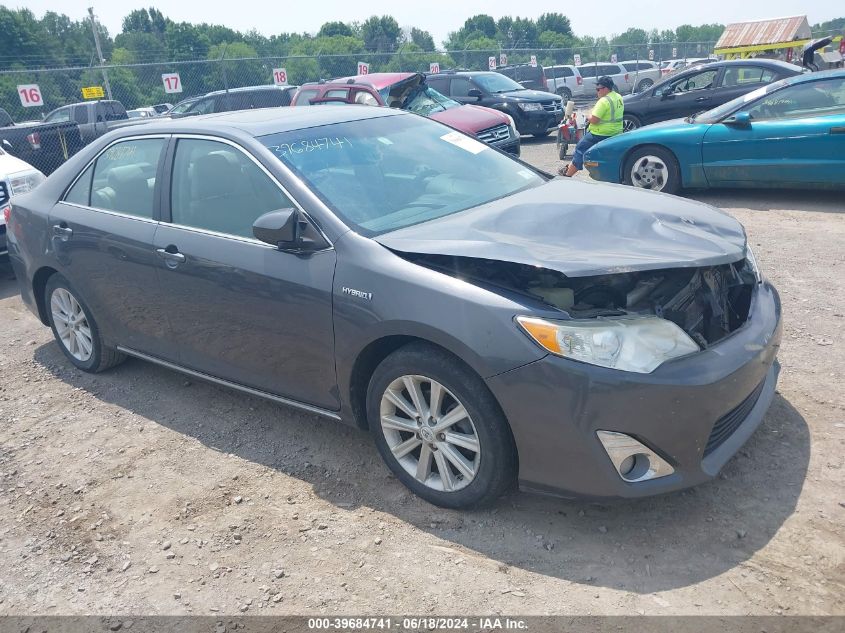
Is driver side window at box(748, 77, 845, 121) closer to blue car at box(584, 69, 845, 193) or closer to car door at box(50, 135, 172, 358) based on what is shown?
blue car at box(584, 69, 845, 193)

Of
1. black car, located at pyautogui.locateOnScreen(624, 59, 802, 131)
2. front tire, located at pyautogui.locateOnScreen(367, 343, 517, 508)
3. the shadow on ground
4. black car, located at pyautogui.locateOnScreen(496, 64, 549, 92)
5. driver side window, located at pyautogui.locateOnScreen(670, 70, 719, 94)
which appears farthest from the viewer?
black car, located at pyautogui.locateOnScreen(496, 64, 549, 92)

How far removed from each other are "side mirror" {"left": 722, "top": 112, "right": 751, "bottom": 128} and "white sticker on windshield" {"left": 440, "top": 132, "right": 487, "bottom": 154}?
16.0 ft

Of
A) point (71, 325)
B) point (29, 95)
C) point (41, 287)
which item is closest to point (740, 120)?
point (71, 325)

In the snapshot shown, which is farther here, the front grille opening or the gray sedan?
the front grille opening

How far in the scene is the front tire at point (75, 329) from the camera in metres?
4.99

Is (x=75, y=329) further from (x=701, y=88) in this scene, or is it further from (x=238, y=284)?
(x=701, y=88)

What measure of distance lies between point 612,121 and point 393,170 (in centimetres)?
672

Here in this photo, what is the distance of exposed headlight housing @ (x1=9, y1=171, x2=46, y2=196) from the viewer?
7.97 m

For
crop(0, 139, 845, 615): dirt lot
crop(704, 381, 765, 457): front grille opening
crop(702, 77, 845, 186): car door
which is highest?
crop(702, 77, 845, 186): car door

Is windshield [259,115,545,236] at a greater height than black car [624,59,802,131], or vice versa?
windshield [259,115,545,236]

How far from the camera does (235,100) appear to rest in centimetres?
1753

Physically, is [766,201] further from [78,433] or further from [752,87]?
[78,433]

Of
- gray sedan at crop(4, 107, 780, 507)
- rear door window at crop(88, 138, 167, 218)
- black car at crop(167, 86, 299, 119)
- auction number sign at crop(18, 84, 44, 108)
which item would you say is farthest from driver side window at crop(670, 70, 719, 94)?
auction number sign at crop(18, 84, 44, 108)

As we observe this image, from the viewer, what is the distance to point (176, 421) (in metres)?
4.47
